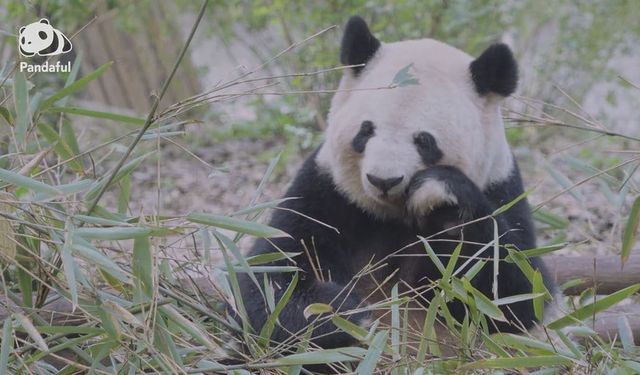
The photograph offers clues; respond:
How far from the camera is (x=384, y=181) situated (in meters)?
3.10

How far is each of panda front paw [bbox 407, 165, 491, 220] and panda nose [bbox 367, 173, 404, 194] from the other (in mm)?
75

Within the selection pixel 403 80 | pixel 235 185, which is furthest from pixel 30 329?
pixel 235 185

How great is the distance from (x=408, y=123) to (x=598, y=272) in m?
1.22

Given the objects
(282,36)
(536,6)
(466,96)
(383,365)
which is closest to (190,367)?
(383,365)

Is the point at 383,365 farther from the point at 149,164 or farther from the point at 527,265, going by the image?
the point at 149,164

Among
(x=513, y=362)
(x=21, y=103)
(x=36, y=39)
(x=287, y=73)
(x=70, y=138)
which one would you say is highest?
(x=36, y=39)

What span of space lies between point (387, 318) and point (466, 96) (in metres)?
0.90

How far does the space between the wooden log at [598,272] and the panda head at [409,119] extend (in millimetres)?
607

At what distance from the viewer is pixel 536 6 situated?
827cm

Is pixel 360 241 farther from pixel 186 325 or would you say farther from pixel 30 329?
pixel 30 329

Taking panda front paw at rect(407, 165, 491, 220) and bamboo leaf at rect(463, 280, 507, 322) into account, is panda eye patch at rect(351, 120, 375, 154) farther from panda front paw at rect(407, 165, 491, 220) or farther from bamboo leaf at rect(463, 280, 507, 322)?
bamboo leaf at rect(463, 280, 507, 322)

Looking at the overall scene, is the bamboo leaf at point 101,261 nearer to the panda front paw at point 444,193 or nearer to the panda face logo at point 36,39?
the panda front paw at point 444,193

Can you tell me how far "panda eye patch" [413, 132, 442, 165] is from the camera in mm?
3195

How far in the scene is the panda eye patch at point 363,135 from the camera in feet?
10.6
